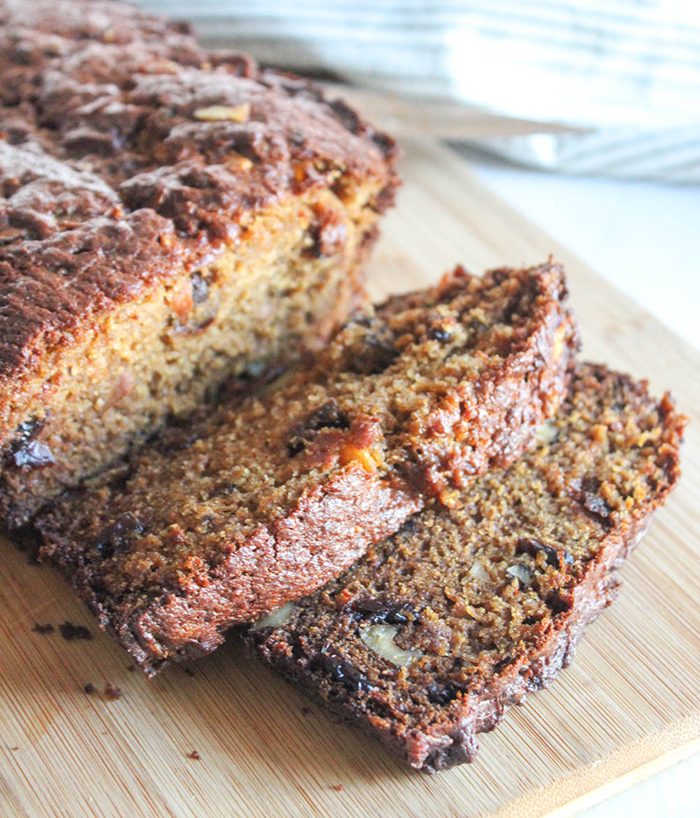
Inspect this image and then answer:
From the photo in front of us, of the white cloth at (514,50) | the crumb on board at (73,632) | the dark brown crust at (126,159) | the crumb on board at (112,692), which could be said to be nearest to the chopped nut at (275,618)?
the crumb on board at (112,692)

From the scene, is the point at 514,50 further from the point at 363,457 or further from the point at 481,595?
the point at 481,595

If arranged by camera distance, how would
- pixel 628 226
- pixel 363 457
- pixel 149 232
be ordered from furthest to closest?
pixel 628 226
pixel 149 232
pixel 363 457

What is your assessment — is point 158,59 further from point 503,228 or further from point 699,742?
point 699,742

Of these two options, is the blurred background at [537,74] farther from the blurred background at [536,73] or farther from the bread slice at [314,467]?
the bread slice at [314,467]

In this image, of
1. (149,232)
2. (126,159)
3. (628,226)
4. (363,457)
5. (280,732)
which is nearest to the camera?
(280,732)

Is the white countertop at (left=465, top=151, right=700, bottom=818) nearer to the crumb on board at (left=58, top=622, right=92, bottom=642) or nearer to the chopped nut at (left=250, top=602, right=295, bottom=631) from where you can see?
the chopped nut at (left=250, top=602, right=295, bottom=631)

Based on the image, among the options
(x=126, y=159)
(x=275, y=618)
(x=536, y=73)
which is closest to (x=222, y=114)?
(x=126, y=159)
